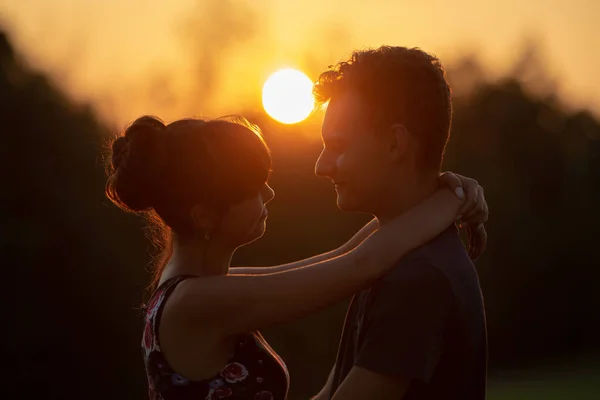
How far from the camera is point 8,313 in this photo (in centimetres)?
1571

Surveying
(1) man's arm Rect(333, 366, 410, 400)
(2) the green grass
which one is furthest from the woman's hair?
(2) the green grass

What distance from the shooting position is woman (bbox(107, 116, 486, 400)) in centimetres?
327

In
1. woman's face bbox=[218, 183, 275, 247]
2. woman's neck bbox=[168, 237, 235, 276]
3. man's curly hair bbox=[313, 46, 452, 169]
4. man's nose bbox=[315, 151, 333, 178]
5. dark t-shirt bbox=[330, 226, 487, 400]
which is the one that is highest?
man's curly hair bbox=[313, 46, 452, 169]

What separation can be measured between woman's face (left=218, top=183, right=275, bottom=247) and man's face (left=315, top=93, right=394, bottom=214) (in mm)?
316

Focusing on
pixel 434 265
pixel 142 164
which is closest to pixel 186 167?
pixel 142 164

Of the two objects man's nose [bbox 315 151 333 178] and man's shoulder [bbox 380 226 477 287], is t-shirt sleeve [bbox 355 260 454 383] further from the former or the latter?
man's nose [bbox 315 151 333 178]

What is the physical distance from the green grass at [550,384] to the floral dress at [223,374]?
22.4m

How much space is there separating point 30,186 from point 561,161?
70.9 ft

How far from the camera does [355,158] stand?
138 inches

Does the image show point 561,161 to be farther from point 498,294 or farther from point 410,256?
point 410,256

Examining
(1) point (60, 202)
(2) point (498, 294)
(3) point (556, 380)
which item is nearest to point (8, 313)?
(1) point (60, 202)

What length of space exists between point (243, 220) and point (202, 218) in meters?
0.18

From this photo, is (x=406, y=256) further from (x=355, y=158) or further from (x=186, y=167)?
(x=186, y=167)

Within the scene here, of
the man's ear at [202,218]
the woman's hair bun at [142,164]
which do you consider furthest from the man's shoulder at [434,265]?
the woman's hair bun at [142,164]
